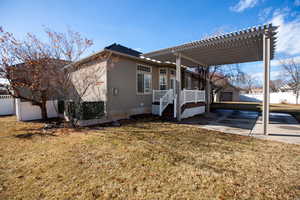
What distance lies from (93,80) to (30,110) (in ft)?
16.2

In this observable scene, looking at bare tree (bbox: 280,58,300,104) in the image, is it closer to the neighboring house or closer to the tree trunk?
the neighboring house

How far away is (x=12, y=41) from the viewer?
6559 millimetres

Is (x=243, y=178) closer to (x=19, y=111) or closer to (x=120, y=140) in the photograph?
(x=120, y=140)

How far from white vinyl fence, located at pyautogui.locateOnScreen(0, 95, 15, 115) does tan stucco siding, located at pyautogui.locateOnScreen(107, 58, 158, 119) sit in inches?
392

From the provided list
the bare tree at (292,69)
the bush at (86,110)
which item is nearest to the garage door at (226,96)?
the bare tree at (292,69)

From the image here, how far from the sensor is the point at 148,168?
120 inches

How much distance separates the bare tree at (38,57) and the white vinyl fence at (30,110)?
167cm

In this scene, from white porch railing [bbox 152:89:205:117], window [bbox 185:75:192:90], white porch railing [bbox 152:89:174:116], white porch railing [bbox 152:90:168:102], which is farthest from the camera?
window [bbox 185:75:192:90]

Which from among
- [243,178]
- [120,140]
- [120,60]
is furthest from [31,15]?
[243,178]

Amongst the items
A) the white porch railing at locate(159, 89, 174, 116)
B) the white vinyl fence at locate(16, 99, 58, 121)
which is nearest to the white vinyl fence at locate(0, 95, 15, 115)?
the white vinyl fence at locate(16, 99, 58, 121)

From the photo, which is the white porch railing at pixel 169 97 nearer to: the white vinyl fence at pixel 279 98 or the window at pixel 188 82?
the window at pixel 188 82

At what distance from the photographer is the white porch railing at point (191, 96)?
29.1ft

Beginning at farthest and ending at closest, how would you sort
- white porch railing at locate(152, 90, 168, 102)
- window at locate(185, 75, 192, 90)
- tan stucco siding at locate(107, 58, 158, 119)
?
1. window at locate(185, 75, 192, 90)
2. white porch railing at locate(152, 90, 168, 102)
3. tan stucco siding at locate(107, 58, 158, 119)

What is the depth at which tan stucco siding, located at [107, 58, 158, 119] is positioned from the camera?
800 centimetres
